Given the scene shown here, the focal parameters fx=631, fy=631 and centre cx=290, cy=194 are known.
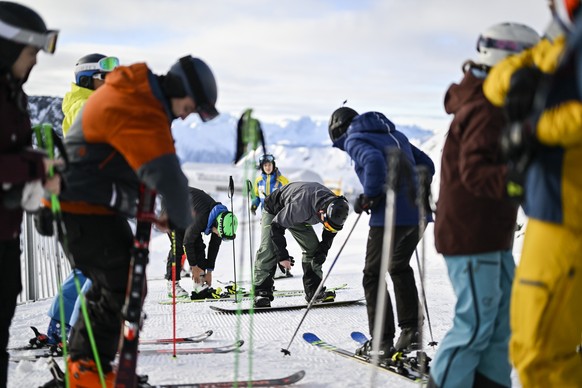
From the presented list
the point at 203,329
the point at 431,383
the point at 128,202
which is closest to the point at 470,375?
the point at 431,383

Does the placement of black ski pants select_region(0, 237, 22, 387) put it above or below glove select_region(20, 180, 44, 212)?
below

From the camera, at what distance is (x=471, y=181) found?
2.85 metres

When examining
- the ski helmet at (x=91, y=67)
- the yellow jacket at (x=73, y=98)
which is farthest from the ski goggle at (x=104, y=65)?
the yellow jacket at (x=73, y=98)

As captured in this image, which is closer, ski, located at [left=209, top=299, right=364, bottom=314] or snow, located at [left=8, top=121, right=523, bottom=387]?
snow, located at [left=8, top=121, right=523, bottom=387]

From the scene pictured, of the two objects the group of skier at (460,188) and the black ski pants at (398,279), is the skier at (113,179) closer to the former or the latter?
the group of skier at (460,188)

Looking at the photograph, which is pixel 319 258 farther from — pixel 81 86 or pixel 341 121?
pixel 81 86

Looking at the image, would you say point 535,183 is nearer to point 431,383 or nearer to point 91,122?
point 431,383

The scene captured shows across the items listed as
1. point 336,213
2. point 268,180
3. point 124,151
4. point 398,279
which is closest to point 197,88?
point 124,151

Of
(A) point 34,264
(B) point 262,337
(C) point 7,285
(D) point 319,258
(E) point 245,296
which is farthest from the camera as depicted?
(E) point 245,296

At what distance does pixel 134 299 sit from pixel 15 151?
896 mm

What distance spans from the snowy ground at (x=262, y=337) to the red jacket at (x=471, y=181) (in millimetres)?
1115

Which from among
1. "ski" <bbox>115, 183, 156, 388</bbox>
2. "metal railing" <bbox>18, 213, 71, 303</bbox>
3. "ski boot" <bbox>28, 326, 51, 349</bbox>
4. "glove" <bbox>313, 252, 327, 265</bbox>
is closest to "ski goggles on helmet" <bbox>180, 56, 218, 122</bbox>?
"ski" <bbox>115, 183, 156, 388</bbox>

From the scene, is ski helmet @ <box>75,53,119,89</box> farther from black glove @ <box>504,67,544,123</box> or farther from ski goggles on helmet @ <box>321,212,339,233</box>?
black glove @ <box>504,67,544,123</box>

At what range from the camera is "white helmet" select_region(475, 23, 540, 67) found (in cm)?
299
